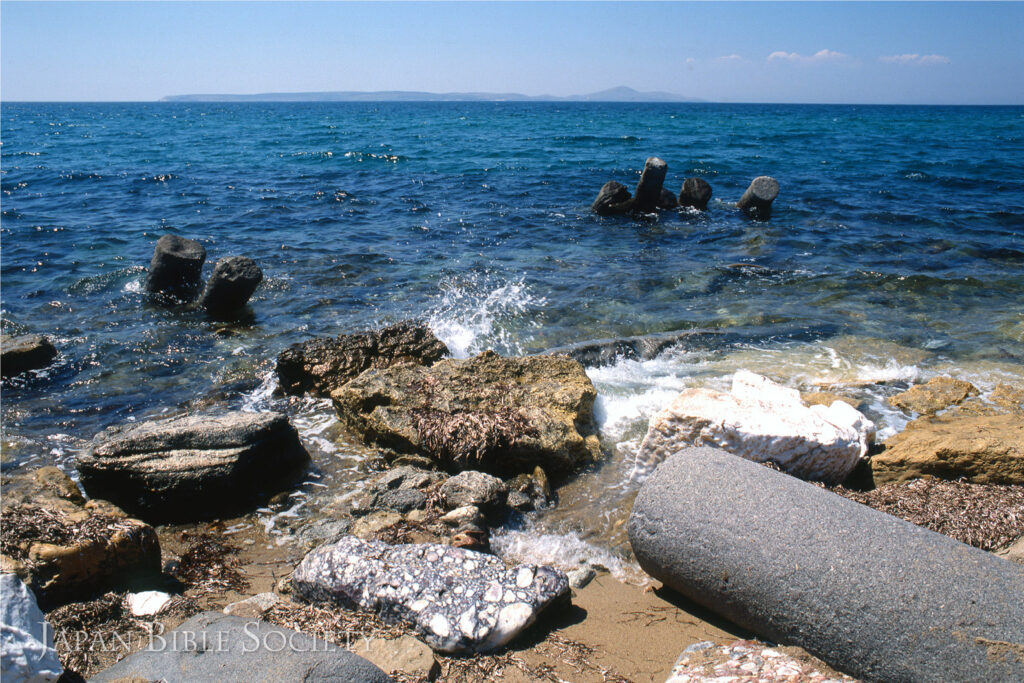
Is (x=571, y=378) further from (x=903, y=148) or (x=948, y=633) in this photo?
(x=903, y=148)

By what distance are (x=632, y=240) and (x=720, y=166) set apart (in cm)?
1335

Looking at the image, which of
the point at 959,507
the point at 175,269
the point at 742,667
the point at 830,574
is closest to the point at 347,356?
the point at 175,269

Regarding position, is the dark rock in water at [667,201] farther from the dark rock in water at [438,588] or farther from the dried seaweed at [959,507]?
the dark rock in water at [438,588]

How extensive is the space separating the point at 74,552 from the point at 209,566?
2.77 ft

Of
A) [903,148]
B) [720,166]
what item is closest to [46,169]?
[720,166]

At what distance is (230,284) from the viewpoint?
966 cm

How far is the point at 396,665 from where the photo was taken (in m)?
3.26

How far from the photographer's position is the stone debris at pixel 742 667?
3100mm

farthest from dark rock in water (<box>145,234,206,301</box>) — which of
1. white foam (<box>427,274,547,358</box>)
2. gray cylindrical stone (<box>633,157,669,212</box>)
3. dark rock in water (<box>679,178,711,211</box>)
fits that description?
dark rock in water (<box>679,178,711,211</box>)

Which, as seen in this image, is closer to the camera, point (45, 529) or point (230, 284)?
point (45, 529)

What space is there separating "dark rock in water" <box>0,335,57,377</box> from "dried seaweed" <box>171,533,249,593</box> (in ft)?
16.1

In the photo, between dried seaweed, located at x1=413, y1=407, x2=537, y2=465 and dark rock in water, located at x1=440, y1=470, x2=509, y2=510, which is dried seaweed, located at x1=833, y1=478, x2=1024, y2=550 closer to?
dark rock in water, located at x1=440, y1=470, x2=509, y2=510

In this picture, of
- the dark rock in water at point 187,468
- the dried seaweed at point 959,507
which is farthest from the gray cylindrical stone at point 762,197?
the dark rock in water at point 187,468

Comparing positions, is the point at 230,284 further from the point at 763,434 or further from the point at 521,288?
the point at 763,434
